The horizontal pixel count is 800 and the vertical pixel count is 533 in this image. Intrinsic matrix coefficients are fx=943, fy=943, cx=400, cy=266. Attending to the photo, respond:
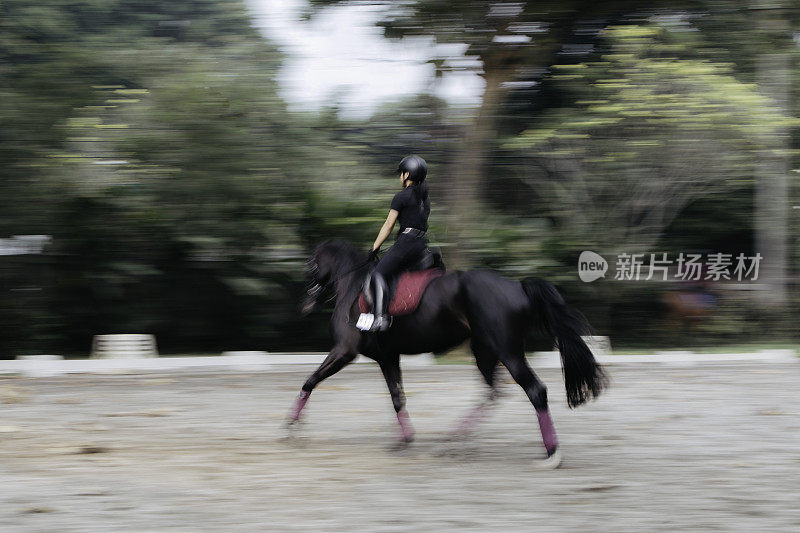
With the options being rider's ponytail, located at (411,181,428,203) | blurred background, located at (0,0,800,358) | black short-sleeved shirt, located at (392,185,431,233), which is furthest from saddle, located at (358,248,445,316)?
blurred background, located at (0,0,800,358)

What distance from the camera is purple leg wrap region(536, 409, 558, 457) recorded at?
704cm

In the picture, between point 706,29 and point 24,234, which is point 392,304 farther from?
point 706,29

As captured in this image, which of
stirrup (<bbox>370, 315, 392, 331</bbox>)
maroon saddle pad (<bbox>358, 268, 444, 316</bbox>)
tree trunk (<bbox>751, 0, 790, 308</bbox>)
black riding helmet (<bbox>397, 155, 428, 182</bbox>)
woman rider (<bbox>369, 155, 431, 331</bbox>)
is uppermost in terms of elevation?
black riding helmet (<bbox>397, 155, 428, 182</bbox>)

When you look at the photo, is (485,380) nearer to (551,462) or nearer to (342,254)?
(551,462)

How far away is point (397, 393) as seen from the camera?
8133mm

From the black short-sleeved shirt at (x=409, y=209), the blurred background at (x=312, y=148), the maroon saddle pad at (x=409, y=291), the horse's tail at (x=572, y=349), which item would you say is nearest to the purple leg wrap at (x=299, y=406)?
the maroon saddle pad at (x=409, y=291)

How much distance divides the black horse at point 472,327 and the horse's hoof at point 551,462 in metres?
0.01

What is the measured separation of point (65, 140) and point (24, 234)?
6.27ft

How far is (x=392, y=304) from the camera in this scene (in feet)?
25.5

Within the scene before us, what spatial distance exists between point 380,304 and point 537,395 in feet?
4.84

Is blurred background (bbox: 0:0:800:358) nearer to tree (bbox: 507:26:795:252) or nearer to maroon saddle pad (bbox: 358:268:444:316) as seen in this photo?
tree (bbox: 507:26:795:252)

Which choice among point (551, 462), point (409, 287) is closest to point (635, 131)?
point (409, 287)

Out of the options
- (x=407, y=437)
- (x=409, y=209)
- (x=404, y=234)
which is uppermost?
→ (x=409, y=209)

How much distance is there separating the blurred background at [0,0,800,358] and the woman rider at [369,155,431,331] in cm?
771
